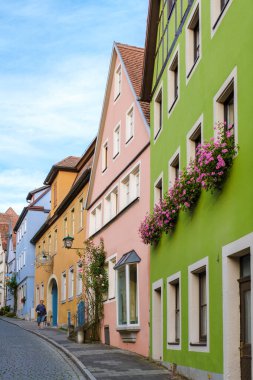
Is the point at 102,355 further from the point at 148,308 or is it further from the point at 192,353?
the point at 192,353

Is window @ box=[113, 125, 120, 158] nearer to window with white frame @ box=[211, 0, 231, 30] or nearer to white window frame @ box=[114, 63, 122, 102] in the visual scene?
white window frame @ box=[114, 63, 122, 102]

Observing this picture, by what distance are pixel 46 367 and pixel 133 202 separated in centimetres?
675

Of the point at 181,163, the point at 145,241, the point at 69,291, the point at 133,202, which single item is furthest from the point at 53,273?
the point at 181,163

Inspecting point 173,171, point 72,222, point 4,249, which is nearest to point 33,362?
point 173,171

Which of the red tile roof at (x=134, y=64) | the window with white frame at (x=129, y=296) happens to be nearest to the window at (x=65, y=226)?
the red tile roof at (x=134, y=64)

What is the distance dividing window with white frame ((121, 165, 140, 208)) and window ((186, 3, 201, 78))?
670 cm

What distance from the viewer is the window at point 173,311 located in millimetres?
16969

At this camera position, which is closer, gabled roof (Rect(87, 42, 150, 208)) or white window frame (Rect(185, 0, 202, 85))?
white window frame (Rect(185, 0, 202, 85))

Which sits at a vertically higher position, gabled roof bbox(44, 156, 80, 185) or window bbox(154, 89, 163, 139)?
gabled roof bbox(44, 156, 80, 185)

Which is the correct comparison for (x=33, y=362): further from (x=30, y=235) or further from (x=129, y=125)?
(x=30, y=235)

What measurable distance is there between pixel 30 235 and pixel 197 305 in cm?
3930

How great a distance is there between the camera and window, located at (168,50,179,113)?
60.1ft

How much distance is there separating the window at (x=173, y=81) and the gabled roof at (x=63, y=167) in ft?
68.7

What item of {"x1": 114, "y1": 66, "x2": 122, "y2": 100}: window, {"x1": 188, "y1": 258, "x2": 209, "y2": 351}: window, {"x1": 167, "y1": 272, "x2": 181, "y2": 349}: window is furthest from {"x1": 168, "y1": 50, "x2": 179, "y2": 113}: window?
{"x1": 114, "y1": 66, "x2": 122, "y2": 100}: window
